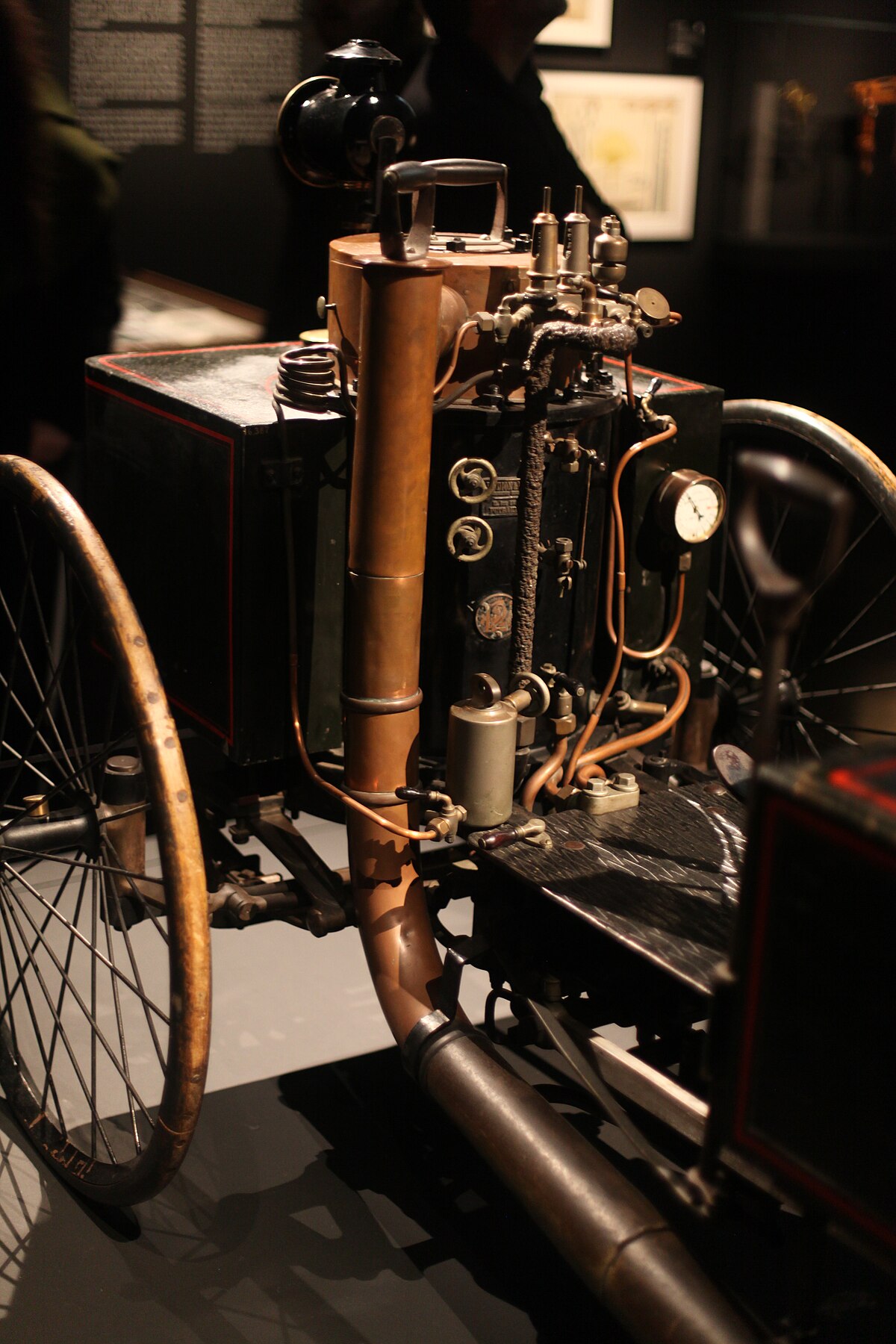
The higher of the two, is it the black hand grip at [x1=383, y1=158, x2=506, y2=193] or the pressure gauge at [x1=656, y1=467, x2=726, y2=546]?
the black hand grip at [x1=383, y1=158, x2=506, y2=193]

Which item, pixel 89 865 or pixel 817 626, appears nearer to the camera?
pixel 89 865

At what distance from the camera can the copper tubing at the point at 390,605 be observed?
2.26 m

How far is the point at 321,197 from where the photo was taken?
3.70 meters

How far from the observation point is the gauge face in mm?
2846

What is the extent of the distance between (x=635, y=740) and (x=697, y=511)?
460 mm

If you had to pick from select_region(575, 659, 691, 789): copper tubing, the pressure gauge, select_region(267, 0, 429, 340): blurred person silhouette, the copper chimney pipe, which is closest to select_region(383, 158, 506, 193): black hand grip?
the copper chimney pipe

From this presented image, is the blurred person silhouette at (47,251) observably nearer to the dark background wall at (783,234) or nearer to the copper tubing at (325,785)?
the dark background wall at (783,234)

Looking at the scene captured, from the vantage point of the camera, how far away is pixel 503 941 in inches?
98.2

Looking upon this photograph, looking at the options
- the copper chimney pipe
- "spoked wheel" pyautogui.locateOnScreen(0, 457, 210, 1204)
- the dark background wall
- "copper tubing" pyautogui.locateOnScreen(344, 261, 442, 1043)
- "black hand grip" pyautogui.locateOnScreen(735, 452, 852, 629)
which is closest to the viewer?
"black hand grip" pyautogui.locateOnScreen(735, 452, 852, 629)

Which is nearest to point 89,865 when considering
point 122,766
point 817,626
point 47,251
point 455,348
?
point 122,766

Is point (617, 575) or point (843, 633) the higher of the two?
point (617, 575)

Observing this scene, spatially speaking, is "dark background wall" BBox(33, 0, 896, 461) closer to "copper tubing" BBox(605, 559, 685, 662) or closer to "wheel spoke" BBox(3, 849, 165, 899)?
"copper tubing" BBox(605, 559, 685, 662)

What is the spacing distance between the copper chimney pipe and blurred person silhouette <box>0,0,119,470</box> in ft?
4.58

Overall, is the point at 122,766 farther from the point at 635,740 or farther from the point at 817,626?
the point at 817,626
